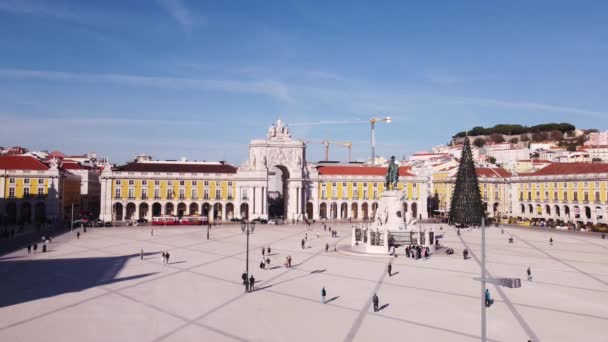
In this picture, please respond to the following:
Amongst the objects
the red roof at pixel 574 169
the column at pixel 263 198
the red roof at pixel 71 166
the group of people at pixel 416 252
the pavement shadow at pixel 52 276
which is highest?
the red roof at pixel 71 166

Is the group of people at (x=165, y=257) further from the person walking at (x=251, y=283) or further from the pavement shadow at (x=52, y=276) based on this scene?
the person walking at (x=251, y=283)

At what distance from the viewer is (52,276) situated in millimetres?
28453

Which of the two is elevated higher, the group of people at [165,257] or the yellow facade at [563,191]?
the yellow facade at [563,191]

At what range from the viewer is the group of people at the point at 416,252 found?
118 feet

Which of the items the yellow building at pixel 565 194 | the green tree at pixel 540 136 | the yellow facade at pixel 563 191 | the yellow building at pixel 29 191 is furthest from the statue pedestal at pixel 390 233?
the green tree at pixel 540 136

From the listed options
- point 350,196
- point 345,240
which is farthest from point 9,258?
point 350,196

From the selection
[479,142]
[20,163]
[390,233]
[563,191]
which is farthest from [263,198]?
[479,142]

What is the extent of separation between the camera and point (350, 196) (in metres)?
86.4

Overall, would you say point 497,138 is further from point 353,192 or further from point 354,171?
point 353,192

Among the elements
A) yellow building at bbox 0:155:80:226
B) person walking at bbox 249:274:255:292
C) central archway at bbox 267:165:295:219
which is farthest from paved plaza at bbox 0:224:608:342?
central archway at bbox 267:165:295:219

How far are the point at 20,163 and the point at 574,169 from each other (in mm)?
86649

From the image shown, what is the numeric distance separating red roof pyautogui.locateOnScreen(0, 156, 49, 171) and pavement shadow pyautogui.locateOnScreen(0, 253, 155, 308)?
4473cm

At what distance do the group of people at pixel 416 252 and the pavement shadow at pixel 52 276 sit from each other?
732 inches

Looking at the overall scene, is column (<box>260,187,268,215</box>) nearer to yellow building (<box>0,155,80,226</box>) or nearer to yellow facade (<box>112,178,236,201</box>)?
yellow facade (<box>112,178,236,201</box>)
